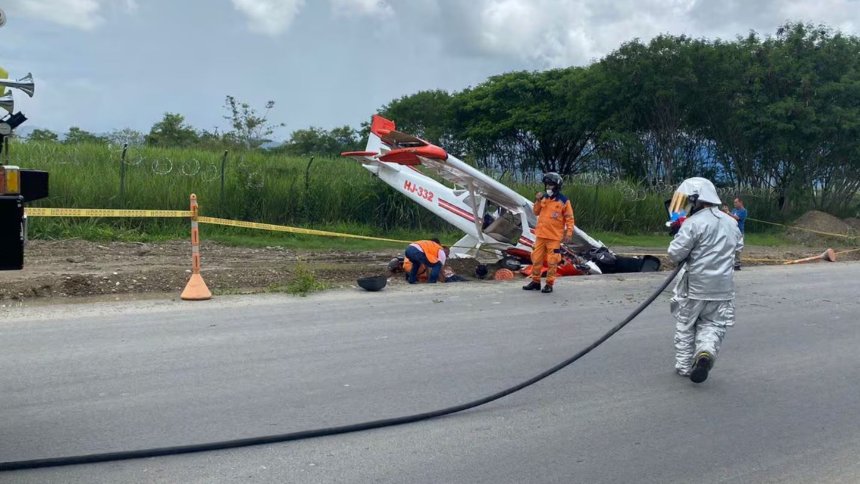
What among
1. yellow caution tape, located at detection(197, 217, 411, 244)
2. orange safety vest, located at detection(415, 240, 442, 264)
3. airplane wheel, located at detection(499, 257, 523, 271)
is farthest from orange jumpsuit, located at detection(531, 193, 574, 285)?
yellow caution tape, located at detection(197, 217, 411, 244)

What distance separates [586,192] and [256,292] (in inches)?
658

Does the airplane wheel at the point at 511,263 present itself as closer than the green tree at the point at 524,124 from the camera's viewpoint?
Yes

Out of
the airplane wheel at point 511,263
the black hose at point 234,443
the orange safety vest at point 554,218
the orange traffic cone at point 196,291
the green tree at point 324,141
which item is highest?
the green tree at point 324,141

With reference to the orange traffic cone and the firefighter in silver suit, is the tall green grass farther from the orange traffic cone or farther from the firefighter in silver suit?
the firefighter in silver suit

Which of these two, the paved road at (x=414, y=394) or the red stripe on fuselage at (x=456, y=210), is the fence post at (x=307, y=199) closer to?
the red stripe on fuselage at (x=456, y=210)

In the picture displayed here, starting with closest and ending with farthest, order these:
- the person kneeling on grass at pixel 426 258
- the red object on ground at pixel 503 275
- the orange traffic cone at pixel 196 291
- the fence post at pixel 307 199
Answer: the orange traffic cone at pixel 196 291 → the person kneeling on grass at pixel 426 258 → the red object on ground at pixel 503 275 → the fence post at pixel 307 199

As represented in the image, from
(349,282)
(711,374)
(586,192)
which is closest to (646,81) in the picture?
(586,192)

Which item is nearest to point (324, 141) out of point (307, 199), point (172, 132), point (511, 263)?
point (172, 132)

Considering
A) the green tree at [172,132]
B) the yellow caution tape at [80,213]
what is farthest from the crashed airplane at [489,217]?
the green tree at [172,132]

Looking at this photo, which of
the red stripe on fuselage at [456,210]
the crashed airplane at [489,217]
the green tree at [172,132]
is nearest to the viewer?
the crashed airplane at [489,217]

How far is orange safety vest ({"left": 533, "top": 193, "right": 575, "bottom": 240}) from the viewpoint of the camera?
36.0ft

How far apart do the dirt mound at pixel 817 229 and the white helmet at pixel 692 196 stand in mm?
22243

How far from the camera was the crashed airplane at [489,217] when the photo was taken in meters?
13.8

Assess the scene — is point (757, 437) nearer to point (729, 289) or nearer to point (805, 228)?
point (729, 289)
